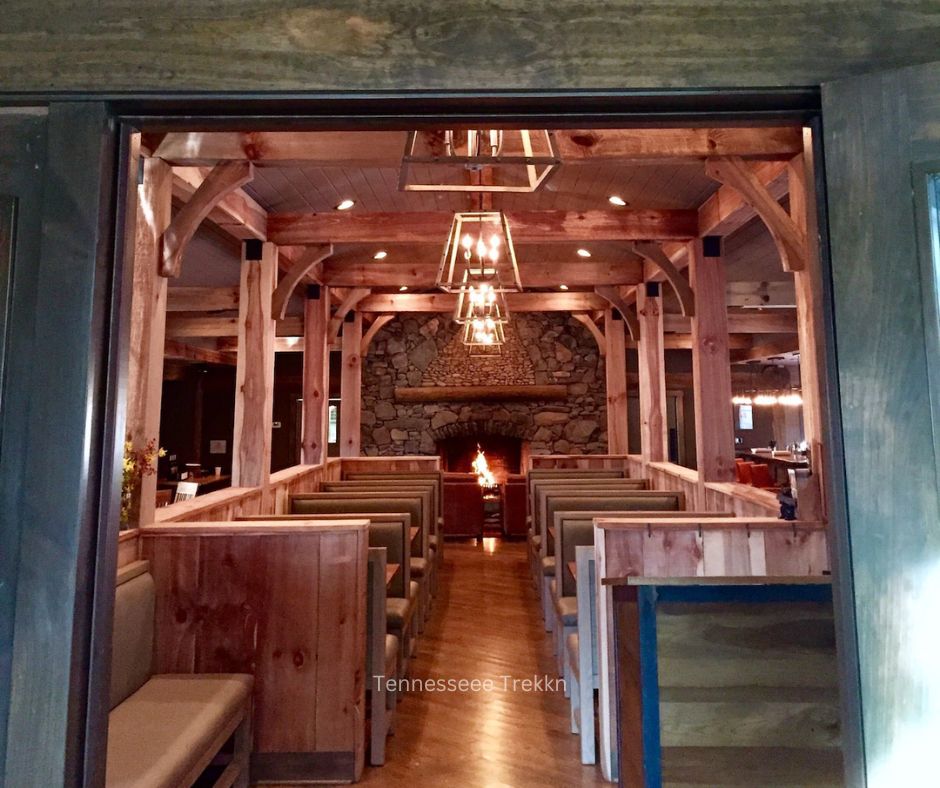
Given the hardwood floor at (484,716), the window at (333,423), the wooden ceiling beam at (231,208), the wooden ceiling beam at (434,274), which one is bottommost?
the hardwood floor at (484,716)

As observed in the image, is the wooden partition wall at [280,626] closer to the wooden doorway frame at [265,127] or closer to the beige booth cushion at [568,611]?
the beige booth cushion at [568,611]

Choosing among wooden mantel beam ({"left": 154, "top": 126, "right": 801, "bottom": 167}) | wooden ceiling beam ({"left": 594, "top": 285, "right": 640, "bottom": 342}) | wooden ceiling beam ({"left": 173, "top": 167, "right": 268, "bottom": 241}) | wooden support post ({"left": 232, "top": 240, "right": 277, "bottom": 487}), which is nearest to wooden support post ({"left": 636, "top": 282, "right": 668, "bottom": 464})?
wooden ceiling beam ({"left": 594, "top": 285, "right": 640, "bottom": 342})

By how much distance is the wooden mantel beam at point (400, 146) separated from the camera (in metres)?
2.68

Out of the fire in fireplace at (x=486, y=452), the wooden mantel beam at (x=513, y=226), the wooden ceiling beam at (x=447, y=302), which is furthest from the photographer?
the fire in fireplace at (x=486, y=452)

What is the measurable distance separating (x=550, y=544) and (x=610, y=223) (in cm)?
240

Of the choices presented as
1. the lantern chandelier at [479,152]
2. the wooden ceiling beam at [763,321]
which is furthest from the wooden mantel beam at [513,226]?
the wooden ceiling beam at [763,321]

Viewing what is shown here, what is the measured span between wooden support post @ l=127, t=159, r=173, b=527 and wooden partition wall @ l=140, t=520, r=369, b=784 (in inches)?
9.3

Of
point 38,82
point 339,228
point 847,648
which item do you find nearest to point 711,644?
point 847,648

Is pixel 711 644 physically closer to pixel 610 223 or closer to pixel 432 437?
pixel 610 223

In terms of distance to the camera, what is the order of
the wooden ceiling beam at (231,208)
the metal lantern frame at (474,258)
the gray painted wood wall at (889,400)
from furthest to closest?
1. the wooden ceiling beam at (231,208)
2. the metal lantern frame at (474,258)
3. the gray painted wood wall at (889,400)

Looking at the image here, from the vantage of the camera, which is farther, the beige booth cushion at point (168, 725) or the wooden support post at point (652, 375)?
the wooden support post at point (652, 375)

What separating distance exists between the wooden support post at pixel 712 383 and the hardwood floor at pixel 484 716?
1607 millimetres

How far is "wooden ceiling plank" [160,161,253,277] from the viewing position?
107 inches

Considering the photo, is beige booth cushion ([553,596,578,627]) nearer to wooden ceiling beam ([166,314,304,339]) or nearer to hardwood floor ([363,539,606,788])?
hardwood floor ([363,539,606,788])
